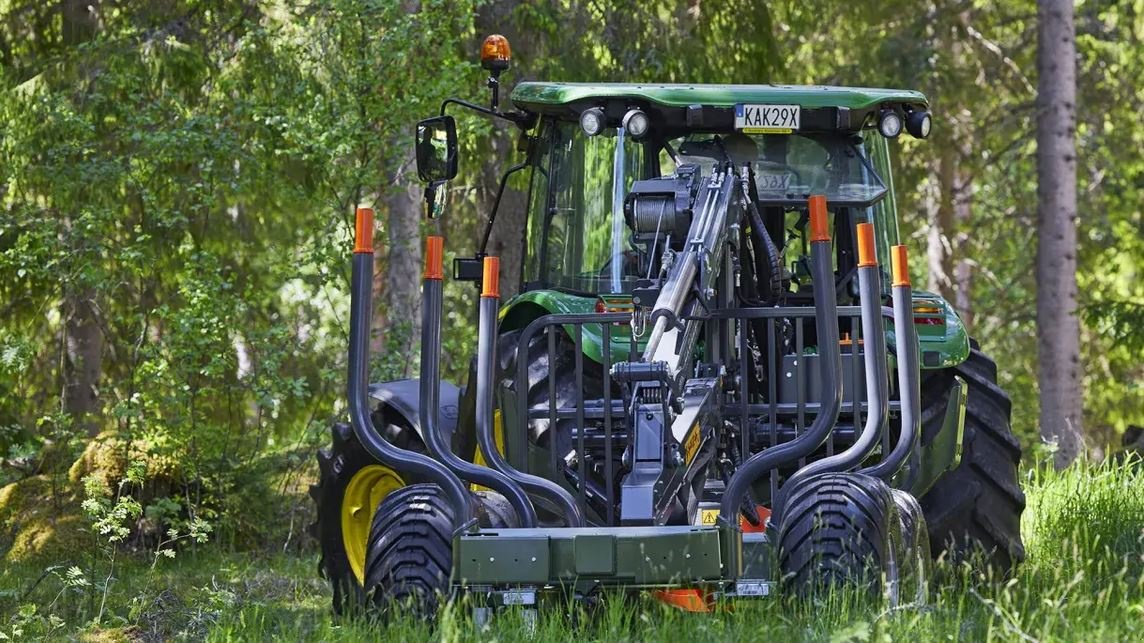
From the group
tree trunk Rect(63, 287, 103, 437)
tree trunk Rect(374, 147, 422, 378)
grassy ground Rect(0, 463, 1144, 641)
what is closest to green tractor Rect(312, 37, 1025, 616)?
grassy ground Rect(0, 463, 1144, 641)

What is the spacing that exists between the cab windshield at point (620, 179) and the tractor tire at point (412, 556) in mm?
1911

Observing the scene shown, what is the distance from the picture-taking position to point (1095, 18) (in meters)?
20.9

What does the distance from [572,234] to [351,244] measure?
432 cm

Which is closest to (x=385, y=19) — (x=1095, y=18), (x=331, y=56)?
(x=331, y=56)

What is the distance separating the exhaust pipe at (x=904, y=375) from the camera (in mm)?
6004

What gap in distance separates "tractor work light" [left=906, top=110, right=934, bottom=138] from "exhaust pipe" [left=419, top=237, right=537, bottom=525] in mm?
2702

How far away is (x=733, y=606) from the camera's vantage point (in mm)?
5781

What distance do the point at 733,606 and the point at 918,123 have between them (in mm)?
2981

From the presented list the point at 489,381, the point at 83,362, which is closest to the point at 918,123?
the point at 489,381

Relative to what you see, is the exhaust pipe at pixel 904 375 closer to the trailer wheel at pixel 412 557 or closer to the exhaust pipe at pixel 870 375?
the exhaust pipe at pixel 870 375

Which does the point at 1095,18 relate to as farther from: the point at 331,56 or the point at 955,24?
the point at 331,56

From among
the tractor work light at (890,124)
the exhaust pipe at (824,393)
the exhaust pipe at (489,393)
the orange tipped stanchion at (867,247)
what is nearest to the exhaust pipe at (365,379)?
the exhaust pipe at (489,393)

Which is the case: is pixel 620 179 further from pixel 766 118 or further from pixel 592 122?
pixel 766 118

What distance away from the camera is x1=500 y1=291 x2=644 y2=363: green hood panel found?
715cm
